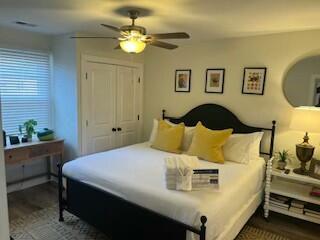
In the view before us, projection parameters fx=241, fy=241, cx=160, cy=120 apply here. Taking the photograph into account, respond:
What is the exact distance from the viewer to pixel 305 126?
2863mm

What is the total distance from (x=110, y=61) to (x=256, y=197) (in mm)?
3024

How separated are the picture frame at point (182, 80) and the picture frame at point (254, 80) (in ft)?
3.13

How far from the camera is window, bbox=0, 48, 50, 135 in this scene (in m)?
3.54

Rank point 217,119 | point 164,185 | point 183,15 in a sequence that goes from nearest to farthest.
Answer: point 164,185 < point 183,15 < point 217,119

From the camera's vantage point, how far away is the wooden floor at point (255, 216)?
9.36 ft

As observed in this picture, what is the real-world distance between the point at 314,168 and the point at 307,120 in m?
0.61

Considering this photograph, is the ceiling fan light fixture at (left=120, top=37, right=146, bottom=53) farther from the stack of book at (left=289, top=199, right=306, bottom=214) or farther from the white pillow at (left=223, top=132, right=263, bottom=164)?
the stack of book at (left=289, top=199, right=306, bottom=214)

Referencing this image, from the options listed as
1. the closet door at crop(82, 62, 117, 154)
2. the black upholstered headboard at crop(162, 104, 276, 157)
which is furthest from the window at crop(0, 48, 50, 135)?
the black upholstered headboard at crop(162, 104, 276, 157)

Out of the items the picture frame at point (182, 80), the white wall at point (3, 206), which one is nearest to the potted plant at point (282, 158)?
the picture frame at point (182, 80)

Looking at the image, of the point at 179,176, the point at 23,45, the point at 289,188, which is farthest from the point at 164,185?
the point at 23,45

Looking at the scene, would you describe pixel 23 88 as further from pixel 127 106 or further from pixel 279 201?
pixel 279 201

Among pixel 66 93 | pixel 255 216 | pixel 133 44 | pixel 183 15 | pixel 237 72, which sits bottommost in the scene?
pixel 255 216

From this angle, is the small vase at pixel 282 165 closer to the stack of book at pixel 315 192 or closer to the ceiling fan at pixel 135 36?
the stack of book at pixel 315 192

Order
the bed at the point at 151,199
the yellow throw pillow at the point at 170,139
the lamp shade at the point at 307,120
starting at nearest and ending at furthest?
the bed at the point at 151,199
the lamp shade at the point at 307,120
the yellow throw pillow at the point at 170,139
